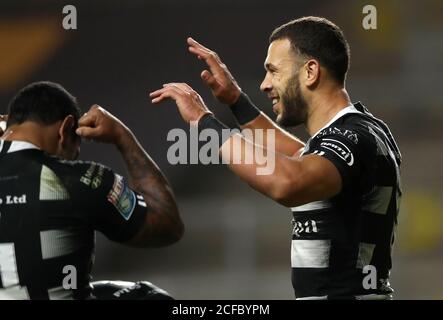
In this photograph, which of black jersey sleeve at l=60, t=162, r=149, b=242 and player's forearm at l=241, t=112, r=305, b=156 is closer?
black jersey sleeve at l=60, t=162, r=149, b=242

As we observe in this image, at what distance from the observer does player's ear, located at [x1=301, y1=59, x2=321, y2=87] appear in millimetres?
3148

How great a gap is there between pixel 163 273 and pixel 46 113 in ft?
17.2

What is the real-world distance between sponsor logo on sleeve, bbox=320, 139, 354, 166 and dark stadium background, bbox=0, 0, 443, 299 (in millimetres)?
4763

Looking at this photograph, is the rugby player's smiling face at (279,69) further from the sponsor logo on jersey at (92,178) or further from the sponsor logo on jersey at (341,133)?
the sponsor logo on jersey at (92,178)

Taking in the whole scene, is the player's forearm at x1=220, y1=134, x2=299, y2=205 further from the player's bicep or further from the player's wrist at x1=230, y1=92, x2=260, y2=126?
the player's wrist at x1=230, y1=92, x2=260, y2=126

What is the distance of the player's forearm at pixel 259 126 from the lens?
3615 millimetres

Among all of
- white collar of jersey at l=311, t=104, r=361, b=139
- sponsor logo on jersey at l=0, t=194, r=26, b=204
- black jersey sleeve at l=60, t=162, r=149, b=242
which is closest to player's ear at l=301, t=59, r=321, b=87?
white collar of jersey at l=311, t=104, r=361, b=139

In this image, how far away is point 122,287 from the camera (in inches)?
120

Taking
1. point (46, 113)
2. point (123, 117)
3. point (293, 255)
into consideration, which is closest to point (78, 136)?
point (46, 113)

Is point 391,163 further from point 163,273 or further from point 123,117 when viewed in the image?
point 123,117

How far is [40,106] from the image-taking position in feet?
9.59

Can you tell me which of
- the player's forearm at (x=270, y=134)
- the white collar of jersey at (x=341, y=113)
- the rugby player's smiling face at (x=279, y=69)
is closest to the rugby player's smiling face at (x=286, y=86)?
the rugby player's smiling face at (x=279, y=69)

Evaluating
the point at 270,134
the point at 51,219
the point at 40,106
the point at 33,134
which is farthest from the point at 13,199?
the point at 270,134

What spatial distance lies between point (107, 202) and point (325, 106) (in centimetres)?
91
